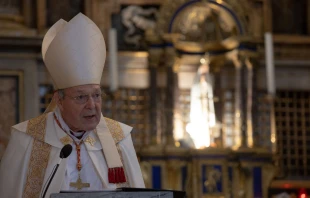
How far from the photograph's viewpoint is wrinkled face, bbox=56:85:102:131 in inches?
184

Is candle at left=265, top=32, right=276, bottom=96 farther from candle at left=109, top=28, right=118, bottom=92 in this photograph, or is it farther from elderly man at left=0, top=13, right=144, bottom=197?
elderly man at left=0, top=13, right=144, bottom=197

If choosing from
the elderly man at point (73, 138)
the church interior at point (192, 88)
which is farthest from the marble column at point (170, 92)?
the elderly man at point (73, 138)

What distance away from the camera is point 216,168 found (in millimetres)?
9039

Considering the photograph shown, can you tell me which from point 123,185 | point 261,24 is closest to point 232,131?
point 261,24

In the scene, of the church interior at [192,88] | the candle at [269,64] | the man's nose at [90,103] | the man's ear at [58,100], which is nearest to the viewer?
the man's nose at [90,103]

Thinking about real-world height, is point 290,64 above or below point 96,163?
above

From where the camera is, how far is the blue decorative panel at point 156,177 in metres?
8.91

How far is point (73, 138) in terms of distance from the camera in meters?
4.84

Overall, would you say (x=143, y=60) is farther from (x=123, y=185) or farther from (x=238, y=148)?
(x=123, y=185)

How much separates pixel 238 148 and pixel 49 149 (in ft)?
14.7

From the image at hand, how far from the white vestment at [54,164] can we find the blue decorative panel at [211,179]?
4085 millimetres

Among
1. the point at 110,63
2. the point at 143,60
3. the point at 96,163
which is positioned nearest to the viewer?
the point at 96,163

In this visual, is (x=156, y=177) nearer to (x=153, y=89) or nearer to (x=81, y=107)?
(x=153, y=89)

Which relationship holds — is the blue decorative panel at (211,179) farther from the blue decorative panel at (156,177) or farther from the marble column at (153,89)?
the marble column at (153,89)
